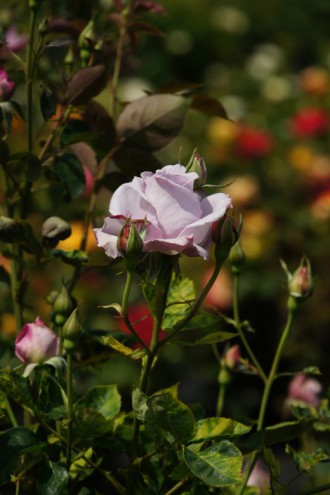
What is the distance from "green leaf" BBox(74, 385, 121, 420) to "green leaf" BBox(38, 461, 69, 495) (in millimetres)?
66

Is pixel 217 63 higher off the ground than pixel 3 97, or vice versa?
pixel 3 97

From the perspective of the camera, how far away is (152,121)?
0.78m

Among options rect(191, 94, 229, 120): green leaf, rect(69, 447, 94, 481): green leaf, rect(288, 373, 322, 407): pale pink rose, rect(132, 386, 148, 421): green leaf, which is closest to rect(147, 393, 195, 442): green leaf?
rect(132, 386, 148, 421): green leaf

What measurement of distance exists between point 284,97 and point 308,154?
36.2 inches

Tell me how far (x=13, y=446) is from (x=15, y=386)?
4cm

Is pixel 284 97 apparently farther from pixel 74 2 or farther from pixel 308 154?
pixel 74 2

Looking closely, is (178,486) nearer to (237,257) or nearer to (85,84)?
(237,257)

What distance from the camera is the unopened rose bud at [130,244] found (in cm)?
55

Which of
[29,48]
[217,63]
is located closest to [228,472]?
[29,48]

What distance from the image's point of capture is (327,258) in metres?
2.45

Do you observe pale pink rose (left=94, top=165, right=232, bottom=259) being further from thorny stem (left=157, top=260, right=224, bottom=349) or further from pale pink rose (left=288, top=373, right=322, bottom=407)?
pale pink rose (left=288, top=373, right=322, bottom=407)

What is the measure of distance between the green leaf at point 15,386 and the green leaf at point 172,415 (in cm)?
10

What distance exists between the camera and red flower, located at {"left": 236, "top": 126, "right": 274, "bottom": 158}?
3.08m

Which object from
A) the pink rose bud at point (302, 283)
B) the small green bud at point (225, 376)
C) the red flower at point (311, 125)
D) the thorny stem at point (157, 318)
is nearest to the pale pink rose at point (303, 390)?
the small green bud at point (225, 376)
